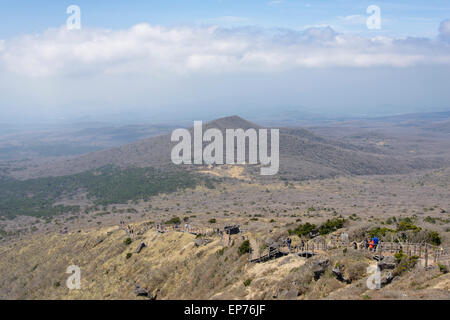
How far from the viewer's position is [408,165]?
128m

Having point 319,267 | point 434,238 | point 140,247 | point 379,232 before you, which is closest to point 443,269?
point 319,267

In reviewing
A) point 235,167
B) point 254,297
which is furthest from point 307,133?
point 254,297

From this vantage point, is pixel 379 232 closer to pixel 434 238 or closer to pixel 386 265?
pixel 434 238

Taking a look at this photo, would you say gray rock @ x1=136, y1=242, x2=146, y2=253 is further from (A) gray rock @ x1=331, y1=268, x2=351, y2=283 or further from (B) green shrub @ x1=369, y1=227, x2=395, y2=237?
(A) gray rock @ x1=331, y1=268, x2=351, y2=283

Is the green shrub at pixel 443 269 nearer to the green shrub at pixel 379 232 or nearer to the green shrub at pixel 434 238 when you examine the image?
the green shrub at pixel 434 238

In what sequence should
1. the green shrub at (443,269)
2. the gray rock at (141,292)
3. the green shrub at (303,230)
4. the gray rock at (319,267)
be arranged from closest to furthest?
the green shrub at (443,269), the gray rock at (319,267), the gray rock at (141,292), the green shrub at (303,230)

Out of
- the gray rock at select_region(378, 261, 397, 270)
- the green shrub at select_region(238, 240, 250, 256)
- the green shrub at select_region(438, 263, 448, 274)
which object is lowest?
the green shrub at select_region(238, 240, 250, 256)

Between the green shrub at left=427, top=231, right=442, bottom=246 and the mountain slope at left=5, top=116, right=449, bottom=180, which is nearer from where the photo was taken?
the green shrub at left=427, top=231, right=442, bottom=246

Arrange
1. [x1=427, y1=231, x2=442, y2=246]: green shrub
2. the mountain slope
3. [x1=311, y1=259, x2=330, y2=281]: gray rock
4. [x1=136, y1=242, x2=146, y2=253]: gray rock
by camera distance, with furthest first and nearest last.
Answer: the mountain slope → [x1=136, y1=242, x2=146, y2=253]: gray rock → [x1=427, y1=231, x2=442, y2=246]: green shrub → [x1=311, y1=259, x2=330, y2=281]: gray rock

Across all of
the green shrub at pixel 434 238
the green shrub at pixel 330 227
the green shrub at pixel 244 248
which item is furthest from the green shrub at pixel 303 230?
the green shrub at pixel 434 238

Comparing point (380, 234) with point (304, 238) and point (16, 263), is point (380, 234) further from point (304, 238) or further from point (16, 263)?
point (16, 263)

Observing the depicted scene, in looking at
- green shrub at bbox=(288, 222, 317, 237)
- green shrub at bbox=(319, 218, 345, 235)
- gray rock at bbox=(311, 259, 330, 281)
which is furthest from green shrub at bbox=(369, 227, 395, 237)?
gray rock at bbox=(311, 259, 330, 281)

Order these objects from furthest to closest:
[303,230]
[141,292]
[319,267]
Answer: [303,230] → [141,292] → [319,267]
